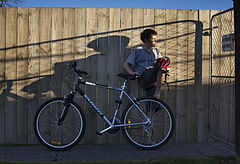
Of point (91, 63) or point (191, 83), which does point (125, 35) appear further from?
point (191, 83)

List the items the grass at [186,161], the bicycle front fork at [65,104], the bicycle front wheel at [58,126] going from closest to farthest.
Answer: the grass at [186,161] < the bicycle front fork at [65,104] < the bicycle front wheel at [58,126]

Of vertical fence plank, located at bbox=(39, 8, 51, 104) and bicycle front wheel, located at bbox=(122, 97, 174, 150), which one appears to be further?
vertical fence plank, located at bbox=(39, 8, 51, 104)

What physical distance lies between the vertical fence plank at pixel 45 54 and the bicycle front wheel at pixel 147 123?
1.19 meters

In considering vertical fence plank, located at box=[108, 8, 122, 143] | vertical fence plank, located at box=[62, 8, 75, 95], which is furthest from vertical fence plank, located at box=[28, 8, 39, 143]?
vertical fence plank, located at box=[108, 8, 122, 143]

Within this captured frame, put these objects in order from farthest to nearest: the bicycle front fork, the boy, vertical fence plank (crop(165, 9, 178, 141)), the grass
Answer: vertical fence plank (crop(165, 9, 178, 141)), the boy, the bicycle front fork, the grass

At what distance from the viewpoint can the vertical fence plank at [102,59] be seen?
141 inches

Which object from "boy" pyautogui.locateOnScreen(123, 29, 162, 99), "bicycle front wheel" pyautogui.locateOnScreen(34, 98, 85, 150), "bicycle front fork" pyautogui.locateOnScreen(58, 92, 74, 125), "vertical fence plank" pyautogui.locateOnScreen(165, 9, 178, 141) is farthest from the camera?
"vertical fence plank" pyautogui.locateOnScreen(165, 9, 178, 141)

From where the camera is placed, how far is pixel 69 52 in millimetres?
3568

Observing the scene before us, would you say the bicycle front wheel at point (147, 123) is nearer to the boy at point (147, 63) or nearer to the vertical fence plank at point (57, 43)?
the boy at point (147, 63)

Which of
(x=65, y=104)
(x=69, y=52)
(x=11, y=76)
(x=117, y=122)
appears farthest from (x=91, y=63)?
(x=11, y=76)

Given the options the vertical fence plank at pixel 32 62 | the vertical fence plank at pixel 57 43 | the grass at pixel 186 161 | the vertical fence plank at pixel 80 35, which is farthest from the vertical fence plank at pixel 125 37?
the vertical fence plank at pixel 32 62

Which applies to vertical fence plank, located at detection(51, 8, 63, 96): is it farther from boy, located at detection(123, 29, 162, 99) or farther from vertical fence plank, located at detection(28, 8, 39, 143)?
boy, located at detection(123, 29, 162, 99)

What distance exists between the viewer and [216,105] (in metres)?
3.73

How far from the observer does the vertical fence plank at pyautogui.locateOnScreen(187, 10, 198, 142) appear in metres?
3.71
